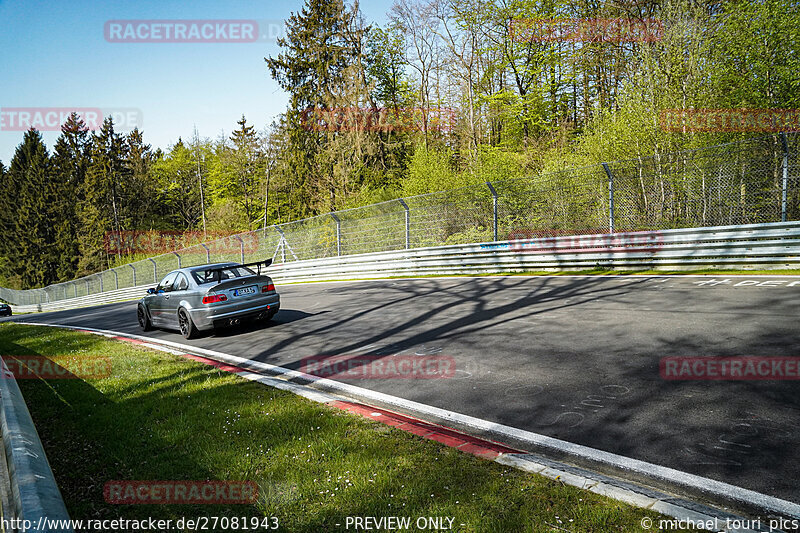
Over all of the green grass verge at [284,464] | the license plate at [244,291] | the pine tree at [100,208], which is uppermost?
the pine tree at [100,208]

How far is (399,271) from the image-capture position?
59.3ft

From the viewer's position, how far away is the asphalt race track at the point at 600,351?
3594mm

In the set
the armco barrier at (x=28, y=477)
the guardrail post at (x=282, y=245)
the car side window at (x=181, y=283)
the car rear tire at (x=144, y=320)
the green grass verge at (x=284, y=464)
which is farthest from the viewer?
the guardrail post at (x=282, y=245)

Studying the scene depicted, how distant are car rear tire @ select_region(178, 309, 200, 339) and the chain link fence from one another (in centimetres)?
930

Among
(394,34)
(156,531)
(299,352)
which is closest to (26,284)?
(394,34)

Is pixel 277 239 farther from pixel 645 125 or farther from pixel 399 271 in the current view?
pixel 645 125

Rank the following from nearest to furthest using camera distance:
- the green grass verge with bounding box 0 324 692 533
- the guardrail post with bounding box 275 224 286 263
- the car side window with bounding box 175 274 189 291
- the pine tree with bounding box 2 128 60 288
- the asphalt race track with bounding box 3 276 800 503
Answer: the green grass verge with bounding box 0 324 692 533 < the asphalt race track with bounding box 3 276 800 503 < the car side window with bounding box 175 274 189 291 < the guardrail post with bounding box 275 224 286 263 < the pine tree with bounding box 2 128 60 288

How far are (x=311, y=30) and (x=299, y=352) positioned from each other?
3386 cm

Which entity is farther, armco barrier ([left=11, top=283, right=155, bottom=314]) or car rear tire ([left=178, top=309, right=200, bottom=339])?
armco barrier ([left=11, top=283, right=155, bottom=314])

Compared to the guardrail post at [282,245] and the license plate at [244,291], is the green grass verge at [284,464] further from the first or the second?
the guardrail post at [282,245]

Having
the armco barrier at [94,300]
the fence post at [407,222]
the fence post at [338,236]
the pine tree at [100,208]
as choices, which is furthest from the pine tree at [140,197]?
the fence post at [407,222]

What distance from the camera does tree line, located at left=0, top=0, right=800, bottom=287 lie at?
1906 cm

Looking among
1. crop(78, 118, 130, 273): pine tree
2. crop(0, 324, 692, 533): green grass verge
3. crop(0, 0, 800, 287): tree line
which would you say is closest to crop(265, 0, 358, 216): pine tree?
crop(0, 0, 800, 287): tree line

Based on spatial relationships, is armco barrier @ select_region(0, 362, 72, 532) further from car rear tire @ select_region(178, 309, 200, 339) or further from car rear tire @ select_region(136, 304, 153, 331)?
car rear tire @ select_region(136, 304, 153, 331)
